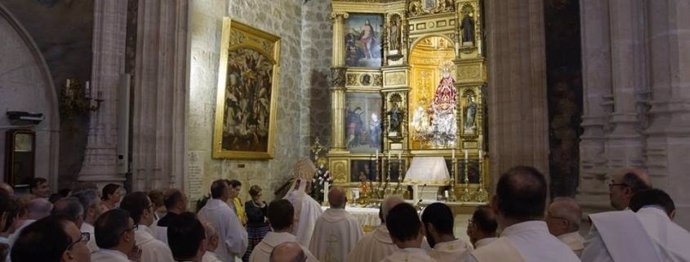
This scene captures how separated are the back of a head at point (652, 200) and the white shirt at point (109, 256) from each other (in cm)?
293

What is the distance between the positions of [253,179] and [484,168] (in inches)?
211

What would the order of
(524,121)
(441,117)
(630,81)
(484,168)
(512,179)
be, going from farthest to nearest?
1. (441,117)
2. (484,168)
3. (524,121)
4. (630,81)
5. (512,179)

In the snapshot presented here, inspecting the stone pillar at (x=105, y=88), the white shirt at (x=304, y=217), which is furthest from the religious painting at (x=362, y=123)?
the white shirt at (x=304, y=217)

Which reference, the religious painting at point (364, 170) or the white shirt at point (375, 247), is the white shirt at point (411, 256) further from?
the religious painting at point (364, 170)

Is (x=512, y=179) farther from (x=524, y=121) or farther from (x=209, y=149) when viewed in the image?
(x=209, y=149)

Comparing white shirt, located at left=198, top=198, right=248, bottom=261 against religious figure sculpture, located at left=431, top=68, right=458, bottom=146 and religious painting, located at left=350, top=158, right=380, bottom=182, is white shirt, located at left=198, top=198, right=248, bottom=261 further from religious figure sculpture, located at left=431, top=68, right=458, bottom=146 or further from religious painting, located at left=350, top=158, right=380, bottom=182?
religious figure sculpture, located at left=431, top=68, right=458, bottom=146

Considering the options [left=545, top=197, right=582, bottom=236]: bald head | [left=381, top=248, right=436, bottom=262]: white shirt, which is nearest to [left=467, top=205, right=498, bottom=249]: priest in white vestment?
[left=381, top=248, right=436, bottom=262]: white shirt

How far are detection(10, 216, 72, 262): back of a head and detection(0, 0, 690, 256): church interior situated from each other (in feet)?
15.7

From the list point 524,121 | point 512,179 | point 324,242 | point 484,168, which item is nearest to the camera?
point 512,179

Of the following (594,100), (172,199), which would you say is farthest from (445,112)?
(172,199)

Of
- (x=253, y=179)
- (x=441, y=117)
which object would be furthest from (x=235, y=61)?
(x=441, y=117)

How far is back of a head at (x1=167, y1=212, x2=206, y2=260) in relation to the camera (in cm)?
316

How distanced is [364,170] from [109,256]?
469 inches

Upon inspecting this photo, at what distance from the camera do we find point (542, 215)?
96.1 inches
